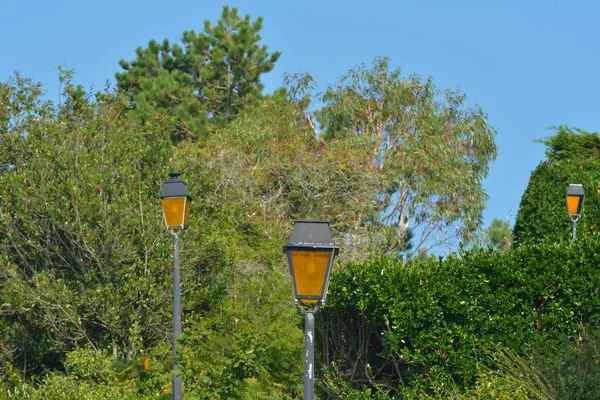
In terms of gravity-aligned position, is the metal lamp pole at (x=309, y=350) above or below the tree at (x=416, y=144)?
below

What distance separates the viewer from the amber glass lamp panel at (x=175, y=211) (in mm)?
12086

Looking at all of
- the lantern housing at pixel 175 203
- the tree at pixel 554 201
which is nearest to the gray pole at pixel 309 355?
the lantern housing at pixel 175 203

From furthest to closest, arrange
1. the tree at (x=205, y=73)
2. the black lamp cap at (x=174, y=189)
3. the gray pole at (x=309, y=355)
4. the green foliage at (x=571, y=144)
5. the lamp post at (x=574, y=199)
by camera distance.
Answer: the tree at (x=205, y=73), the green foliage at (x=571, y=144), the lamp post at (x=574, y=199), the black lamp cap at (x=174, y=189), the gray pole at (x=309, y=355)

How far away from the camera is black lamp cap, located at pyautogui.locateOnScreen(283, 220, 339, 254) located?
801 centimetres

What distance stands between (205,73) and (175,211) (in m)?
29.3

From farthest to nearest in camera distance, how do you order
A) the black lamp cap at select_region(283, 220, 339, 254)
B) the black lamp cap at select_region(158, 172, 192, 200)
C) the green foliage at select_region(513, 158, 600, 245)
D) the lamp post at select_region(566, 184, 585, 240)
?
the green foliage at select_region(513, 158, 600, 245), the lamp post at select_region(566, 184, 585, 240), the black lamp cap at select_region(158, 172, 192, 200), the black lamp cap at select_region(283, 220, 339, 254)

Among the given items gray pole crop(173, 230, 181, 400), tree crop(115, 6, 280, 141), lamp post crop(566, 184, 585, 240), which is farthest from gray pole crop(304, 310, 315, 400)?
tree crop(115, 6, 280, 141)

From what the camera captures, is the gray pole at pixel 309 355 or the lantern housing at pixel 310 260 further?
the gray pole at pixel 309 355

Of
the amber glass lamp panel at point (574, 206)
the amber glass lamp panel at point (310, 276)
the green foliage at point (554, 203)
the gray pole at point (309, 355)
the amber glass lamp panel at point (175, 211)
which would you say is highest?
the green foliage at point (554, 203)

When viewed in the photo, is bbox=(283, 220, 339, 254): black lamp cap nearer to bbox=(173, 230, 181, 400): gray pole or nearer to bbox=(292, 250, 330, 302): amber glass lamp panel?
bbox=(292, 250, 330, 302): amber glass lamp panel

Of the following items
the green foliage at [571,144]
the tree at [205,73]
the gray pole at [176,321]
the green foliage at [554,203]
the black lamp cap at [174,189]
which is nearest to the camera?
the gray pole at [176,321]

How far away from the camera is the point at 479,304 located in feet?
37.9

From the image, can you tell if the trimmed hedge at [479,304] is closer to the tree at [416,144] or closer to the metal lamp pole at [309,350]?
the metal lamp pole at [309,350]

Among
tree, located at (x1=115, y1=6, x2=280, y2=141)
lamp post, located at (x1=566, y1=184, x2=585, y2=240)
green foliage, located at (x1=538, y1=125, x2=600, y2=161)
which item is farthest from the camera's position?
tree, located at (x1=115, y1=6, x2=280, y2=141)
